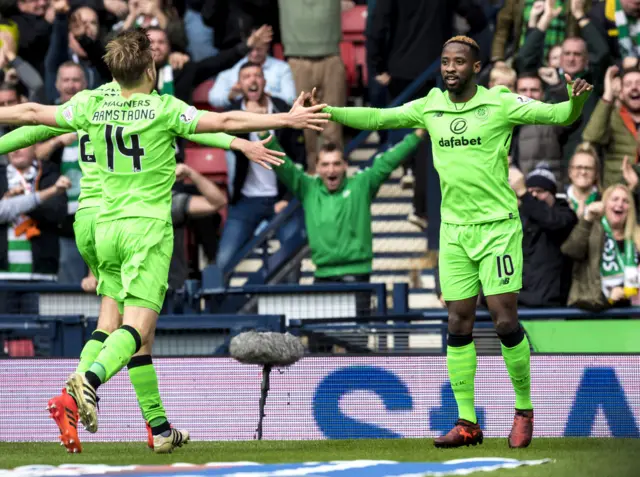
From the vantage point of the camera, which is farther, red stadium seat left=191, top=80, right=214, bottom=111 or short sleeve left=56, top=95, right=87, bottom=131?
red stadium seat left=191, top=80, right=214, bottom=111

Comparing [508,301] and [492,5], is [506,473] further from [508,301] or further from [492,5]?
[492,5]

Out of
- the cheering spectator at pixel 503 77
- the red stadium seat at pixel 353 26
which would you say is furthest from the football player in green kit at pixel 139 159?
the red stadium seat at pixel 353 26

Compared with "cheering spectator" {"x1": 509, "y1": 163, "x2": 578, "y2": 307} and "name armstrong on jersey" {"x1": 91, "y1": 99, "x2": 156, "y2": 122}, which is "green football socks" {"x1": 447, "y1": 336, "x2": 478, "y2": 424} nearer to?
"name armstrong on jersey" {"x1": 91, "y1": 99, "x2": 156, "y2": 122}

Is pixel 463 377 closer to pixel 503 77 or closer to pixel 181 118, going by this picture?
pixel 181 118

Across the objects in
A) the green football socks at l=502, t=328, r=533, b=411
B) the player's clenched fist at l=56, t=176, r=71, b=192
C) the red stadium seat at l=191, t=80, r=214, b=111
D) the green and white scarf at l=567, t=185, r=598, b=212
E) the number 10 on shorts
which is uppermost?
the red stadium seat at l=191, t=80, r=214, b=111

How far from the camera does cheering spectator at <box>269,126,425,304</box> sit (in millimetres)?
13750

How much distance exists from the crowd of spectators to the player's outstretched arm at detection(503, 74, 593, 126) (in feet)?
10.6

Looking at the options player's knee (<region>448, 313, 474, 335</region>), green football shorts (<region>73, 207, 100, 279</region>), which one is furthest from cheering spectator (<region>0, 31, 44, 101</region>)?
player's knee (<region>448, 313, 474, 335</region>)

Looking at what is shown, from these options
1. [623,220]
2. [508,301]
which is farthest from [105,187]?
[623,220]

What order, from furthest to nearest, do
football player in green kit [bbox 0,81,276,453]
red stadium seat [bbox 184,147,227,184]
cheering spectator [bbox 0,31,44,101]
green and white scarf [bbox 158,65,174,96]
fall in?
red stadium seat [bbox 184,147,227,184], cheering spectator [bbox 0,31,44,101], green and white scarf [bbox 158,65,174,96], football player in green kit [bbox 0,81,276,453]

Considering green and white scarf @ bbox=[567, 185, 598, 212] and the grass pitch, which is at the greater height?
green and white scarf @ bbox=[567, 185, 598, 212]

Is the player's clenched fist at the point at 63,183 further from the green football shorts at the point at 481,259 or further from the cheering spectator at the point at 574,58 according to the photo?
the green football shorts at the point at 481,259

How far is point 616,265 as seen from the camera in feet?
42.4

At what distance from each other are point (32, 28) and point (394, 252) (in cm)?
483
